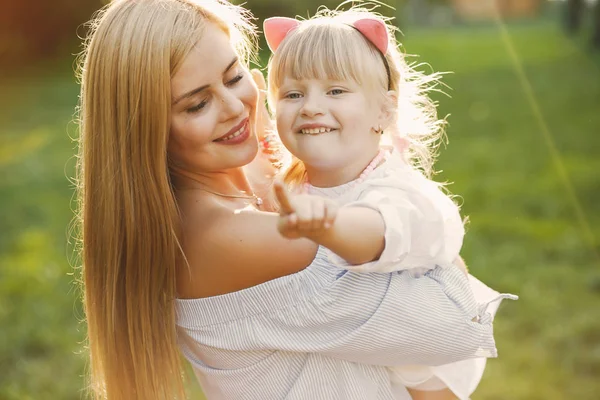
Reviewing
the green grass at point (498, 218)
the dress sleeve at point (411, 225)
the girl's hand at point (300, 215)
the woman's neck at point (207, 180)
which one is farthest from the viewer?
the green grass at point (498, 218)

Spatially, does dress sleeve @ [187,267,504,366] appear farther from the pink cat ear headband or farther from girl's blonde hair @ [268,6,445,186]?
the pink cat ear headband

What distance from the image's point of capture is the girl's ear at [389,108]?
2.68 meters

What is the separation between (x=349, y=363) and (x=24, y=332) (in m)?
3.96

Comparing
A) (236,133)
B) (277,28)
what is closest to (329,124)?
(236,133)

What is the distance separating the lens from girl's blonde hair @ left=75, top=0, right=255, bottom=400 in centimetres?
244

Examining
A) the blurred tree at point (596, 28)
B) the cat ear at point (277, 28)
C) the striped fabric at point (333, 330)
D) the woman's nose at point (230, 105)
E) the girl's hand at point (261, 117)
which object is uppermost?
the cat ear at point (277, 28)

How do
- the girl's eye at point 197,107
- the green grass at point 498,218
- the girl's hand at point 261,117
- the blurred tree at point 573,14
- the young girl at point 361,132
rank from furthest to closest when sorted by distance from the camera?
1. the blurred tree at point 573,14
2. the green grass at point 498,218
3. the girl's hand at point 261,117
4. the girl's eye at point 197,107
5. the young girl at point 361,132

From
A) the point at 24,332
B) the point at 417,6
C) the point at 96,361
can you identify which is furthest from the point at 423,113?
the point at 417,6

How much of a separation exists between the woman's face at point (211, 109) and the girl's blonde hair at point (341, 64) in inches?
5.5

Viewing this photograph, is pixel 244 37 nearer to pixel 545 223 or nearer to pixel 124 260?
pixel 124 260

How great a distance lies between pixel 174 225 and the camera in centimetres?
253

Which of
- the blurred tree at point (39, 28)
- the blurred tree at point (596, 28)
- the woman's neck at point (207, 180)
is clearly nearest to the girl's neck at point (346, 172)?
the woman's neck at point (207, 180)

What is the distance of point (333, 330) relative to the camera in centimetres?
243

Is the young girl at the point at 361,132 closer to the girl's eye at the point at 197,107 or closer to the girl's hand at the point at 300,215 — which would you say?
the girl's eye at the point at 197,107
